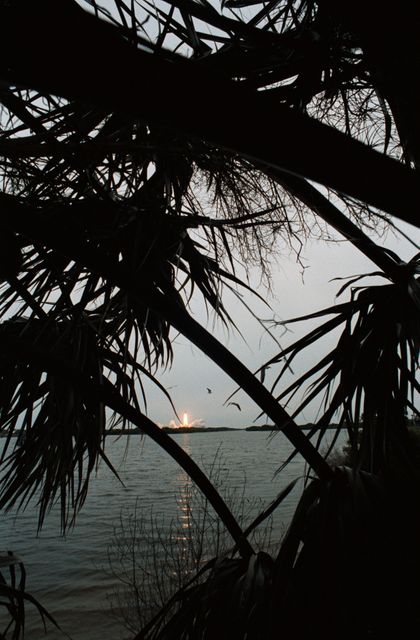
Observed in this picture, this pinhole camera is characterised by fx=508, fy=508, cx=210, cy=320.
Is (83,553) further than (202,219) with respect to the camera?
Yes

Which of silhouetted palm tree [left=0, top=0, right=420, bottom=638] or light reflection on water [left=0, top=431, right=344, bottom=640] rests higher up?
silhouetted palm tree [left=0, top=0, right=420, bottom=638]

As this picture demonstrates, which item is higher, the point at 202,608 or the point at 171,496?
the point at 202,608

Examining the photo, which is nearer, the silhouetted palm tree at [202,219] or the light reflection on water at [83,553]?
the silhouetted palm tree at [202,219]

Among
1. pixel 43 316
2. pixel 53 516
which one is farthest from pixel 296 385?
pixel 53 516

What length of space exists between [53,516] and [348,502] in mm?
17110

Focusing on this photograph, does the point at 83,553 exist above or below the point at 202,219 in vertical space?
below

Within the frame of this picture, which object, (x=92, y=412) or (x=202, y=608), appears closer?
(x=202, y=608)

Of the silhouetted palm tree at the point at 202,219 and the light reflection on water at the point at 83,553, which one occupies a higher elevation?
the silhouetted palm tree at the point at 202,219

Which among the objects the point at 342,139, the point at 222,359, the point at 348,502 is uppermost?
the point at 342,139

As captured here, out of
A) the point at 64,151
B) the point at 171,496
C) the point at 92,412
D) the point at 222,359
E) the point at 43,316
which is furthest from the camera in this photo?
the point at 171,496

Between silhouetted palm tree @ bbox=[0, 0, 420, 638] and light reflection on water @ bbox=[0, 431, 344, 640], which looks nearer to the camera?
silhouetted palm tree @ bbox=[0, 0, 420, 638]

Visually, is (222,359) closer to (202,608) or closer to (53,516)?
(202,608)

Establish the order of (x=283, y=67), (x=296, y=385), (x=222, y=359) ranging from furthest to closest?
(x=283, y=67) → (x=222, y=359) → (x=296, y=385)

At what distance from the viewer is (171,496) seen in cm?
1909
